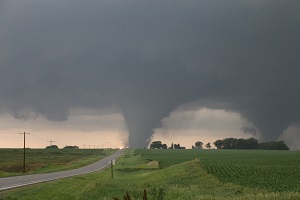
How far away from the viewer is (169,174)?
57375 mm

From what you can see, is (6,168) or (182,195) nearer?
(182,195)

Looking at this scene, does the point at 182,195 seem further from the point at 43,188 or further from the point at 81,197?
the point at 43,188

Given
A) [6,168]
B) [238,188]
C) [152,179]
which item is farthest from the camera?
[6,168]

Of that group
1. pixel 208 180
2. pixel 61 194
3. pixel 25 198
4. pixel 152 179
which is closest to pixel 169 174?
pixel 152 179

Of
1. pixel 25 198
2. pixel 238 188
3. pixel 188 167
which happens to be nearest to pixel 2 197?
pixel 25 198

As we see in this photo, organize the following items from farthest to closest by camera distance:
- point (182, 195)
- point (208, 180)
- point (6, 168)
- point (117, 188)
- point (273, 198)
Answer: point (6, 168)
point (208, 180)
point (117, 188)
point (182, 195)
point (273, 198)

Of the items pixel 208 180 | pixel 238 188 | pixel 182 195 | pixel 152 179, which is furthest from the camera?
pixel 152 179

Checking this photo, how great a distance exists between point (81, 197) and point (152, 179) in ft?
65.7

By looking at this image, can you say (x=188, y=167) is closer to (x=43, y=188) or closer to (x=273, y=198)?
(x=43, y=188)

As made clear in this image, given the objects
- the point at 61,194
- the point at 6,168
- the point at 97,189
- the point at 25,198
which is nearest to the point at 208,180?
the point at 97,189

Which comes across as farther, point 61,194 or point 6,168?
point 6,168

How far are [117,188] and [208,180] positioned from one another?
1162 centimetres

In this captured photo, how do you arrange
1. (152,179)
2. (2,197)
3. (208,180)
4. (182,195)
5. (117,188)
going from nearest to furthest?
(182,195) → (2,197) → (117,188) → (208,180) → (152,179)

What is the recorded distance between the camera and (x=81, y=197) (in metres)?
36.4
